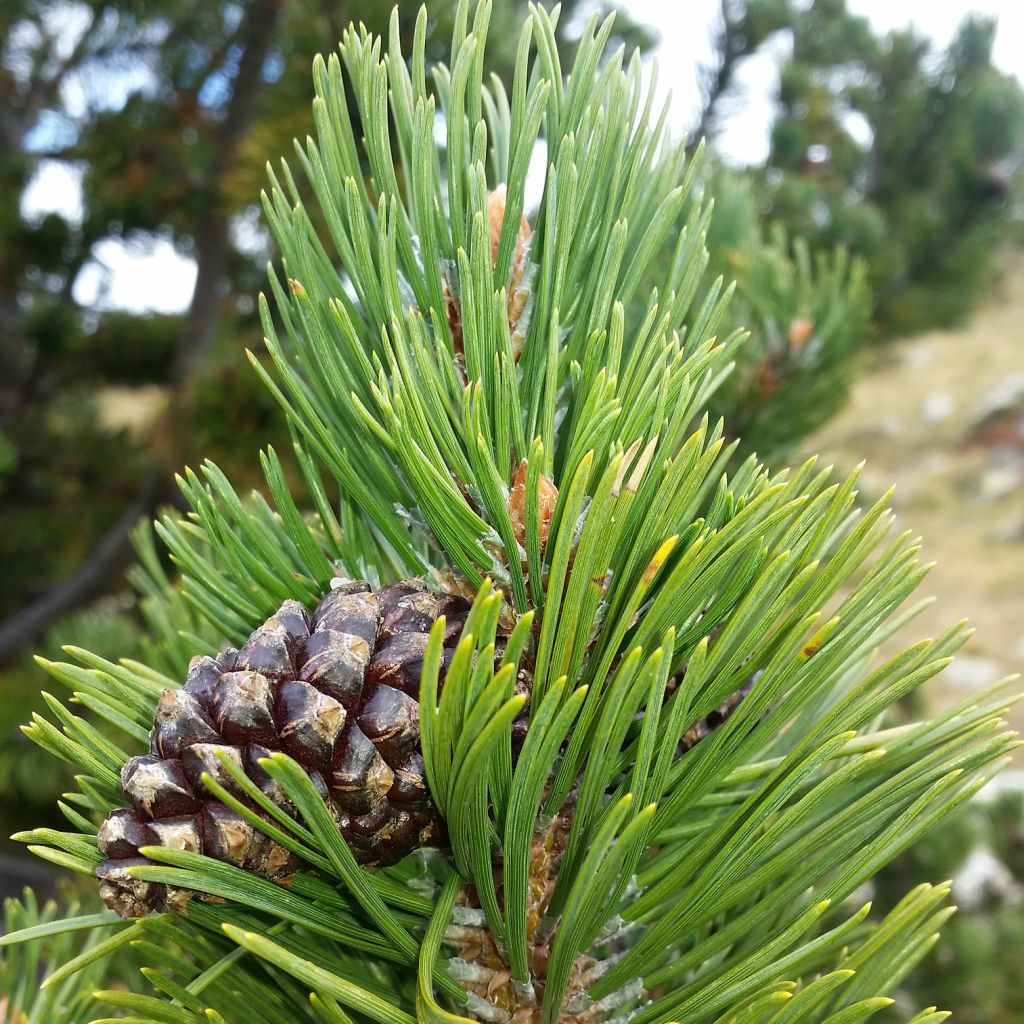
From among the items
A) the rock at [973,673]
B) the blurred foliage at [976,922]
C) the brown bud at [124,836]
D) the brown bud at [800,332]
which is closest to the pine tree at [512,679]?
the brown bud at [124,836]

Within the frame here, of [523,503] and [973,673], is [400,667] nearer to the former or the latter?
[523,503]

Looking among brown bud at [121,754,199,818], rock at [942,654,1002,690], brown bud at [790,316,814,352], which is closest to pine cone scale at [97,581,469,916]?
brown bud at [121,754,199,818]

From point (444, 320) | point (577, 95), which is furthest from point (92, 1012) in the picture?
point (577, 95)

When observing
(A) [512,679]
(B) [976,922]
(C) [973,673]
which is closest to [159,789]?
(A) [512,679]

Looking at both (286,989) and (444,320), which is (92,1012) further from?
(444,320)

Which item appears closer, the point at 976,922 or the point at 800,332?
the point at 800,332

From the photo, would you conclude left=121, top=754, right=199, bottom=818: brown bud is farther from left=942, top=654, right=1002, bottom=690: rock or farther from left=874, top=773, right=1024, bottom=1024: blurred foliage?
left=942, top=654, right=1002, bottom=690: rock

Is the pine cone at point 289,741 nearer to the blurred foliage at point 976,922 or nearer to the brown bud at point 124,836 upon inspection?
the brown bud at point 124,836
